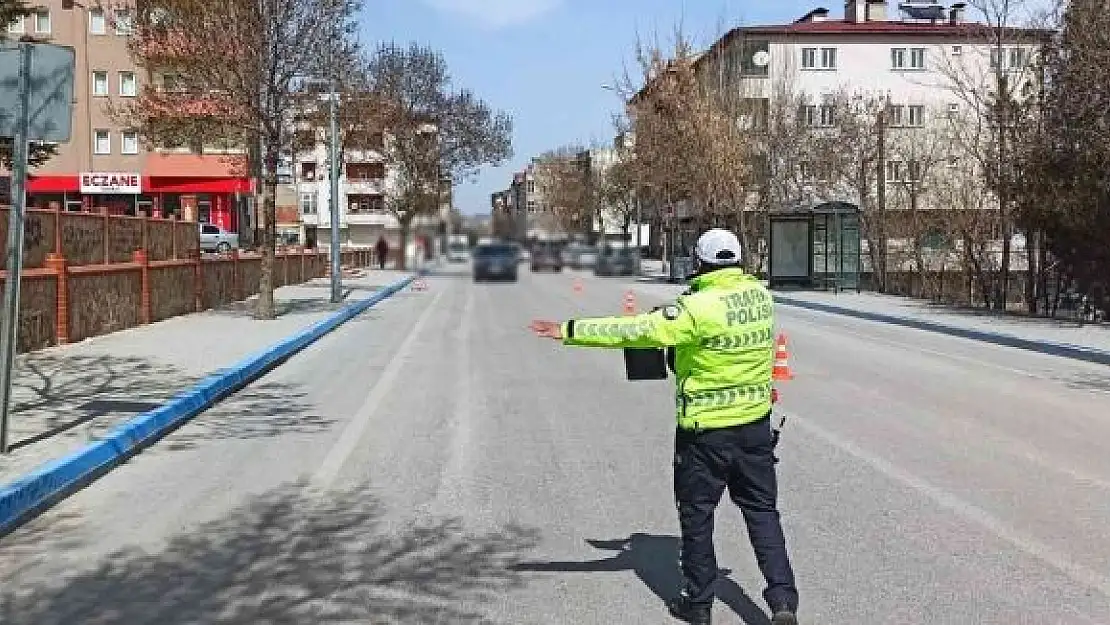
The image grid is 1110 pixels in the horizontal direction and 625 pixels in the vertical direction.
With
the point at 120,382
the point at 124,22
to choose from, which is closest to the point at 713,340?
the point at 120,382

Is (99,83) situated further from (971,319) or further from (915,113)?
(971,319)

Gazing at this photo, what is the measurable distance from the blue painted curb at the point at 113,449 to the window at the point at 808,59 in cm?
5457

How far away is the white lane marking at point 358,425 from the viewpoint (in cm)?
838

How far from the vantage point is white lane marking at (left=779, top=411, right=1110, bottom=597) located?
5.65 m

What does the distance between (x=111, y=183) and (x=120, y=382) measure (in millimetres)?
51657

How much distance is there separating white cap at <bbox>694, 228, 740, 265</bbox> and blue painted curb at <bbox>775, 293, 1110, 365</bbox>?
43.9 ft

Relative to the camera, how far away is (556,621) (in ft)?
16.4

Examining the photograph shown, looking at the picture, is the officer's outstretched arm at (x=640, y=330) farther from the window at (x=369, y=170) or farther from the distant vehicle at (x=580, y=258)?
the distant vehicle at (x=580, y=258)

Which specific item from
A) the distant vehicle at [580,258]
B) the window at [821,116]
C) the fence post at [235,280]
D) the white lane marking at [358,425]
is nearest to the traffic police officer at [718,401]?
the white lane marking at [358,425]

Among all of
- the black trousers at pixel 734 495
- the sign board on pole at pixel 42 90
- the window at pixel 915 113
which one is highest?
the window at pixel 915 113

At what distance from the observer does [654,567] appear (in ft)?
19.2

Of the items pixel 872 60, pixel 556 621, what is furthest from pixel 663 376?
pixel 872 60

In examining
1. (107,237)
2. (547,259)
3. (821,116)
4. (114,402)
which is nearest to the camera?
(114,402)

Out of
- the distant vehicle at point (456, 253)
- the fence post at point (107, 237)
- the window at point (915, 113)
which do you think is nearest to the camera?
the fence post at point (107, 237)
